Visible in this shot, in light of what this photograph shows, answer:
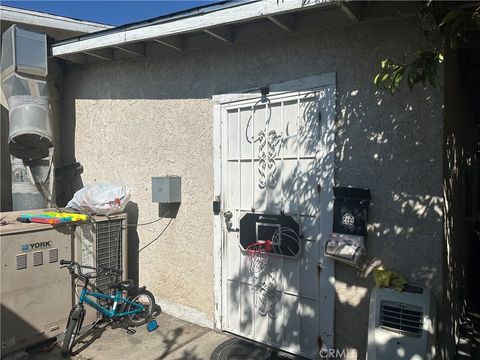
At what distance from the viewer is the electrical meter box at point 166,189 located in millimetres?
4770

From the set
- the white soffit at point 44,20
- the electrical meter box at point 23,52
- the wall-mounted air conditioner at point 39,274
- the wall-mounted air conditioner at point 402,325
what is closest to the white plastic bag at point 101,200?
the wall-mounted air conditioner at point 39,274

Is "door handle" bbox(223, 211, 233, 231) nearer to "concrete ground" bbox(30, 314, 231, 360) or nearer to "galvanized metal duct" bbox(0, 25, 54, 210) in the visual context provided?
"concrete ground" bbox(30, 314, 231, 360)

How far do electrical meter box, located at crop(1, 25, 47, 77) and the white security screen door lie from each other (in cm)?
277

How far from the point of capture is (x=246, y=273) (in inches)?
172

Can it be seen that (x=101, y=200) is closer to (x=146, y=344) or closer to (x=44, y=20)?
(x=146, y=344)

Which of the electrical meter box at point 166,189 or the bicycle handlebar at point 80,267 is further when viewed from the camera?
the electrical meter box at point 166,189

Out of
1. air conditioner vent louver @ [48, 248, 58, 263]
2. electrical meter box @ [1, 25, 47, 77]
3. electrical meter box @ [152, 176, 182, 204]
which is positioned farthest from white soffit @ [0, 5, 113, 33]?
air conditioner vent louver @ [48, 248, 58, 263]

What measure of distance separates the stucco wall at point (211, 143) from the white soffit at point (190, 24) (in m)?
0.50

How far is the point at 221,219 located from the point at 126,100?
2350 millimetres

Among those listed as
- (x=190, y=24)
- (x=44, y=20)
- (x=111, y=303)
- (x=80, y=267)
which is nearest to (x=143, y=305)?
(x=111, y=303)

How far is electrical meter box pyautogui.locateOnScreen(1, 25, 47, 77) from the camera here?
491cm

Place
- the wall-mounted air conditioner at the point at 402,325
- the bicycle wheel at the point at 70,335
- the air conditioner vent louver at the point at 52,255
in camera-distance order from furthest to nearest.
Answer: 1. the air conditioner vent louver at the point at 52,255
2. the bicycle wheel at the point at 70,335
3. the wall-mounted air conditioner at the point at 402,325

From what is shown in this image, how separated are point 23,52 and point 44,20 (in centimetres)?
84

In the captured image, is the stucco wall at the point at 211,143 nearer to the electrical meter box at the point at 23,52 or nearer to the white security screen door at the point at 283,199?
the white security screen door at the point at 283,199
